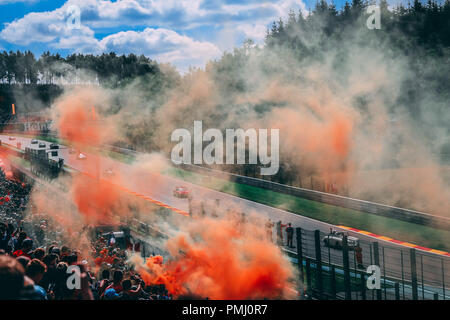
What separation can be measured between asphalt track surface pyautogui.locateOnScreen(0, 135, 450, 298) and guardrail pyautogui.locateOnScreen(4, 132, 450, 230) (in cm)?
200

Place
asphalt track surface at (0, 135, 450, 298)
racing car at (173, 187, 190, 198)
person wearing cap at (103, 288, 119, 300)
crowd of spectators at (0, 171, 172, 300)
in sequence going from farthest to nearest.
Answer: racing car at (173, 187, 190, 198), asphalt track surface at (0, 135, 450, 298), person wearing cap at (103, 288, 119, 300), crowd of spectators at (0, 171, 172, 300)

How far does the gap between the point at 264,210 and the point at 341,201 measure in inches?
177

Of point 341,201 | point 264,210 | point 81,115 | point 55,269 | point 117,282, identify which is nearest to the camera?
point 55,269

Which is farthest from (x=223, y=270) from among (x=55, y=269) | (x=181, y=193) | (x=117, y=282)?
(x=181, y=193)

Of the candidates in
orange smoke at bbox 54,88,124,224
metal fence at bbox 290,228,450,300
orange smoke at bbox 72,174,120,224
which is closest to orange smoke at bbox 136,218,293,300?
metal fence at bbox 290,228,450,300

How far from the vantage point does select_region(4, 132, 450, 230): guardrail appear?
19000mm

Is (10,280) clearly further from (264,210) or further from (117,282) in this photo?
(264,210)

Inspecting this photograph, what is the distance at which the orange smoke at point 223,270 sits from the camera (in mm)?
10500

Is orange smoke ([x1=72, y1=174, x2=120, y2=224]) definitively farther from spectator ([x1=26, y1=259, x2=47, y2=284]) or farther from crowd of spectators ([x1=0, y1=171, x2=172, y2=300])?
spectator ([x1=26, y1=259, x2=47, y2=284])

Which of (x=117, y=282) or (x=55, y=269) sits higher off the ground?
(x=55, y=269)

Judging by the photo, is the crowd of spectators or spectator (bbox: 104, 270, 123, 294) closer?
the crowd of spectators

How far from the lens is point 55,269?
5.80m
